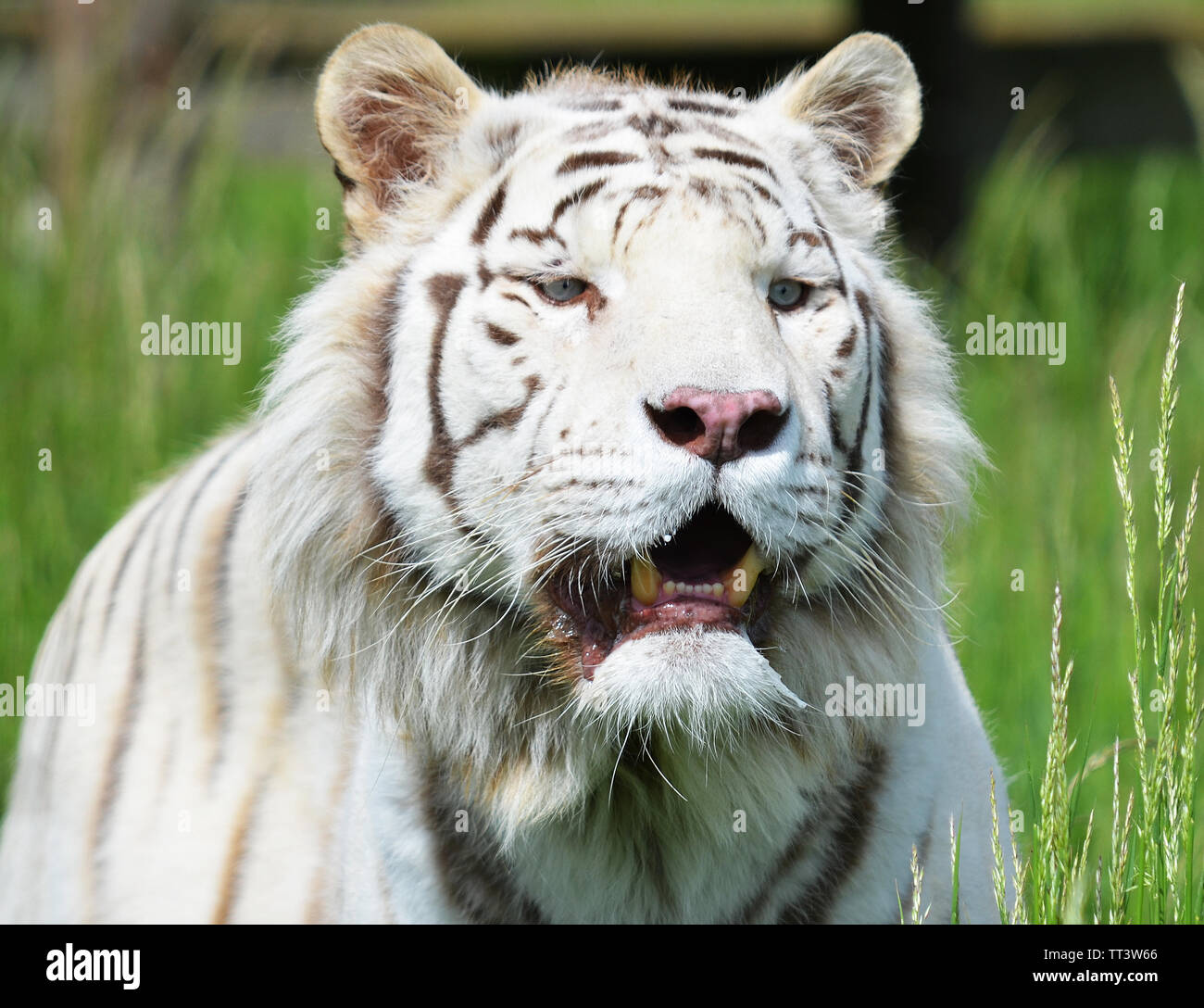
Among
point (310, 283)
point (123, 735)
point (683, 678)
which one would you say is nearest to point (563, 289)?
point (683, 678)

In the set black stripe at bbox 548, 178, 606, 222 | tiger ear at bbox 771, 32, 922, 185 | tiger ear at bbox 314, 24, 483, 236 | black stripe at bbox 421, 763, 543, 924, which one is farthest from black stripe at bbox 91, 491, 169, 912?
tiger ear at bbox 771, 32, 922, 185

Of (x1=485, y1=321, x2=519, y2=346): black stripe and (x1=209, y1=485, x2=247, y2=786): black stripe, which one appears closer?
(x1=485, y1=321, x2=519, y2=346): black stripe

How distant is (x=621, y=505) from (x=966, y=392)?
1.62 metres

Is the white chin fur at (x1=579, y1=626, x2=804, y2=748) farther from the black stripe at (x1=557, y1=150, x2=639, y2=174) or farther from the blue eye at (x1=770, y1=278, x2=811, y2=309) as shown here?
the black stripe at (x1=557, y1=150, x2=639, y2=174)

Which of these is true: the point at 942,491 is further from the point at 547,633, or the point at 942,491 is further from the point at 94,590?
the point at 94,590

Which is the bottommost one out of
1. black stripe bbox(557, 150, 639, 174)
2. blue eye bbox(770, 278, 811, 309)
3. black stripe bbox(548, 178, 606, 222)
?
blue eye bbox(770, 278, 811, 309)

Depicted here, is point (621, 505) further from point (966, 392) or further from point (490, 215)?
point (966, 392)

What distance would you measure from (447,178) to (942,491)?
842mm

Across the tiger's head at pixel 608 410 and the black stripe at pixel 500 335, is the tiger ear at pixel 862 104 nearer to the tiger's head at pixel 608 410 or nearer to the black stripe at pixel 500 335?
the tiger's head at pixel 608 410

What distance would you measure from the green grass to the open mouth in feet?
3.87

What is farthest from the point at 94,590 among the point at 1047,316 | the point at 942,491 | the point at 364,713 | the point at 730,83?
the point at 730,83

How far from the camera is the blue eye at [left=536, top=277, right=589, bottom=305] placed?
71.2 inches

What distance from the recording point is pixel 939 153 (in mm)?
5383

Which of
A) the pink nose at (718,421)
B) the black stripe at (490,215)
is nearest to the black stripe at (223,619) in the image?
the black stripe at (490,215)
